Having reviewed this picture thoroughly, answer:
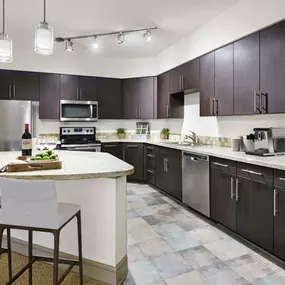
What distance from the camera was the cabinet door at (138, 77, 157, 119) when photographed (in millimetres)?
5441

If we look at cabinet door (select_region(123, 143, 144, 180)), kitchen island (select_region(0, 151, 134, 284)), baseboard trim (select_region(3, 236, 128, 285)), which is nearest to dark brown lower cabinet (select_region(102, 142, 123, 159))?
cabinet door (select_region(123, 143, 144, 180))

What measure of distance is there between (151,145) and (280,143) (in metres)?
2.54

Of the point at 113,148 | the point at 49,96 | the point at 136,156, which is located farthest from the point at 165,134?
the point at 49,96

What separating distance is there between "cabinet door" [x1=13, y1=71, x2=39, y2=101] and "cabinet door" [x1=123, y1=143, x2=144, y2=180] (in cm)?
200

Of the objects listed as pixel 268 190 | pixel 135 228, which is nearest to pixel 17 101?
pixel 135 228

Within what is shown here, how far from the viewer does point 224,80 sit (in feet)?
11.1

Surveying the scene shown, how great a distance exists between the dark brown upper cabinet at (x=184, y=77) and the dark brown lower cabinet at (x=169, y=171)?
1.07 m

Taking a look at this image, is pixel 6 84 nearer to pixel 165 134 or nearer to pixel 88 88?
pixel 88 88

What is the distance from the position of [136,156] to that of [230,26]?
2.93m

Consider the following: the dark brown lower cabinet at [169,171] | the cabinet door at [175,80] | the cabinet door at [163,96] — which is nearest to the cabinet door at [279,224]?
the dark brown lower cabinet at [169,171]

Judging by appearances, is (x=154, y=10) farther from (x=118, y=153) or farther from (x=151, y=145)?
(x=118, y=153)

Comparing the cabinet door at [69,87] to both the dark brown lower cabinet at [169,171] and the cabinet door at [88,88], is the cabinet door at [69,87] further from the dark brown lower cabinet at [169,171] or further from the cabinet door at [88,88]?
the dark brown lower cabinet at [169,171]

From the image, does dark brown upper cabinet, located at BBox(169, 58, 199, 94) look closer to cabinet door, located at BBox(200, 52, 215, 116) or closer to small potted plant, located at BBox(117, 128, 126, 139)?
cabinet door, located at BBox(200, 52, 215, 116)

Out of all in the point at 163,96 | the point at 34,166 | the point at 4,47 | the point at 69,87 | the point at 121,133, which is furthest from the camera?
the point at 121,133
